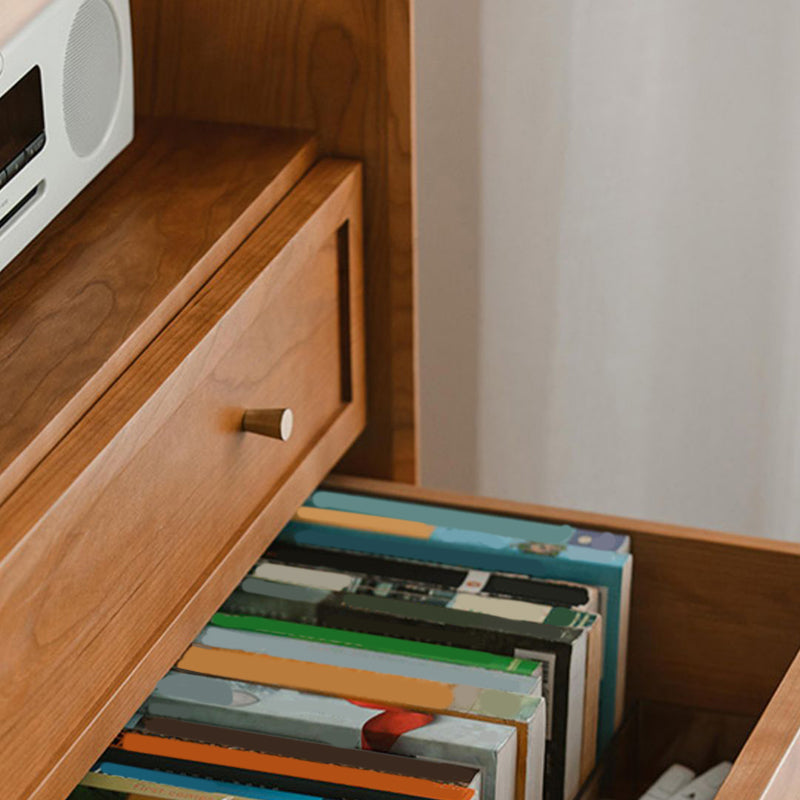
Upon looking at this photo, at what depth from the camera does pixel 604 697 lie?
1.06 m

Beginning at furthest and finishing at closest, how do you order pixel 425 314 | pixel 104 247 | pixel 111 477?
pixel 425 314, pixel 104 247, pixel 111 477

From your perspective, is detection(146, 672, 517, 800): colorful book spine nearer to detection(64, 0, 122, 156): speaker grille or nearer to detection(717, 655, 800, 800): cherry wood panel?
detection(717, 655, 800, 800): cherry wood panel

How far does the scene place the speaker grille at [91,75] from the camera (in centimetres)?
90

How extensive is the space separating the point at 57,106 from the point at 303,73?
0.24 m

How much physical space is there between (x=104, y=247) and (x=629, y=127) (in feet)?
1.85

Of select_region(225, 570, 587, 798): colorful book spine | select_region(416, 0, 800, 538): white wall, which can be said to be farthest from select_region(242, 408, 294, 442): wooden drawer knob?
select_region(416, 0, 800, 538): white wall

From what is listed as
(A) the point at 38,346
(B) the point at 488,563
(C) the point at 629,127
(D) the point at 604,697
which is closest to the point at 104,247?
(A) the point at 38,346

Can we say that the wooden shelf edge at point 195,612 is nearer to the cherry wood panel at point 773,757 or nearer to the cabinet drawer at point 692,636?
the cabinet drawer at point 692,636

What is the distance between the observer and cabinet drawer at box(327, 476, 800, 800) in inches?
41.6

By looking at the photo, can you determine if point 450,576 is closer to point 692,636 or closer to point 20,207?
point 692,636

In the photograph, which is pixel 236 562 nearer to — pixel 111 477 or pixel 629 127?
pixel 111 477

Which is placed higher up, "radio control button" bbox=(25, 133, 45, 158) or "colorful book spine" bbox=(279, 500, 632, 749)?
"colorful book spine" bbox=(279, 500, 632, 749)

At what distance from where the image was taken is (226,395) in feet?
3.05

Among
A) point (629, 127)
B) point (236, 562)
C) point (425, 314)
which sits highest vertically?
point (629, 127)
